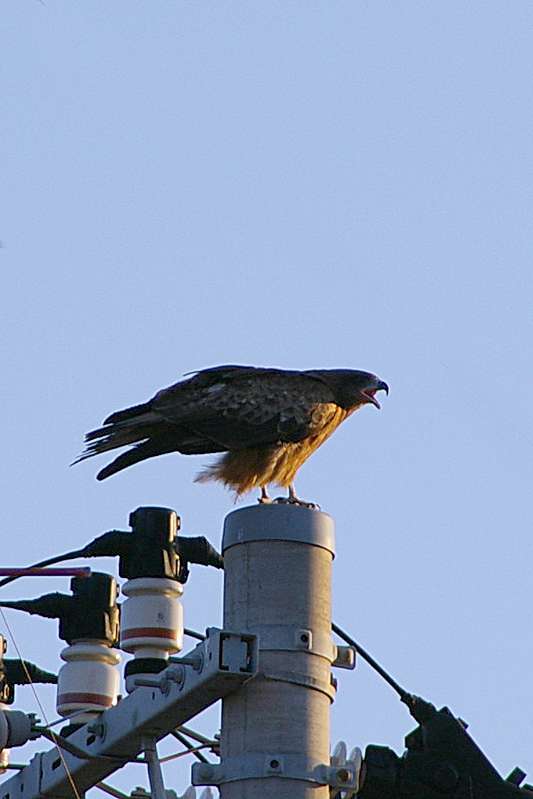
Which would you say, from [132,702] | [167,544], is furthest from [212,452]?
[132,702]

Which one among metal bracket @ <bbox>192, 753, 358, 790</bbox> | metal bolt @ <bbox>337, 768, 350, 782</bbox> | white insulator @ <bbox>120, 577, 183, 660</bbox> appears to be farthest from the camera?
white insulator @ <bbox>120, 577, 183, 660</bbox>

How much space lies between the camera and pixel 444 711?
7242 mm

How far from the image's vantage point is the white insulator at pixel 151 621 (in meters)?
6.84

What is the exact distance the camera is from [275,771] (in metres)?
5.94

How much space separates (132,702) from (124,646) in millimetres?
454

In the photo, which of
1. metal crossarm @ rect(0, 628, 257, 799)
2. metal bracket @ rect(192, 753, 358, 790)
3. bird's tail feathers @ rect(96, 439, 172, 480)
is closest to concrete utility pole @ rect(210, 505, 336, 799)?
metal bracket @ rect(192, 753, 358, 790)

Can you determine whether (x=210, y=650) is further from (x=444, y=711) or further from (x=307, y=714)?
(x=444, y=711)

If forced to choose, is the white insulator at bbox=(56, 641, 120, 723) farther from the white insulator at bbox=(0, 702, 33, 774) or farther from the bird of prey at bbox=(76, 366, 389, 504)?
the bird of prey at bbox=(76, 366, 389, 504)

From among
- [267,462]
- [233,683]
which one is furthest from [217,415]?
[233,683]

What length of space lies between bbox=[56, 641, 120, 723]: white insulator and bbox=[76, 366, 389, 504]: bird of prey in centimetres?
247

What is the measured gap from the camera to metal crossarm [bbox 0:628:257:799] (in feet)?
19.9

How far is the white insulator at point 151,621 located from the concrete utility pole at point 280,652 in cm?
52

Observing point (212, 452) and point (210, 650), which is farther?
point (212, 452)

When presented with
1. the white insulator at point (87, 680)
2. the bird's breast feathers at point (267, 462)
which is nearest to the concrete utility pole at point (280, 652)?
the white insulator at point (87, 680)
